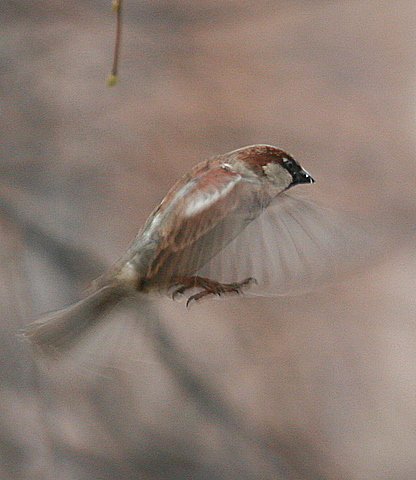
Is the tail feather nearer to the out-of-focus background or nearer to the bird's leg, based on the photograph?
the bird's leg

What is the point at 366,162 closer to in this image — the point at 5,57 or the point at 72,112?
the point at 72,112

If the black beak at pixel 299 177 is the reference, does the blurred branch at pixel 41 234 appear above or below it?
below

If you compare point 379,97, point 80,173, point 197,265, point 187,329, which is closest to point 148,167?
point 80,173

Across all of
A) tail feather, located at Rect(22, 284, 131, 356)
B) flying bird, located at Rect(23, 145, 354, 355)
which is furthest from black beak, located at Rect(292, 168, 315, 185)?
tail feather, located at Rect(22, 284, 131, 356)

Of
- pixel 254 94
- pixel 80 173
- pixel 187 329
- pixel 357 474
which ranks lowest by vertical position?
pixel 357 474

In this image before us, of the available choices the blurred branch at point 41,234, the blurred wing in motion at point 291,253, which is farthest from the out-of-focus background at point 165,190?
the blurred wing in motion at point 291,253

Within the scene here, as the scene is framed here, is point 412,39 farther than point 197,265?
Yes

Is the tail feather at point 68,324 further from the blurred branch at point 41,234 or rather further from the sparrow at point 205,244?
the blurred branch at point 41,234
